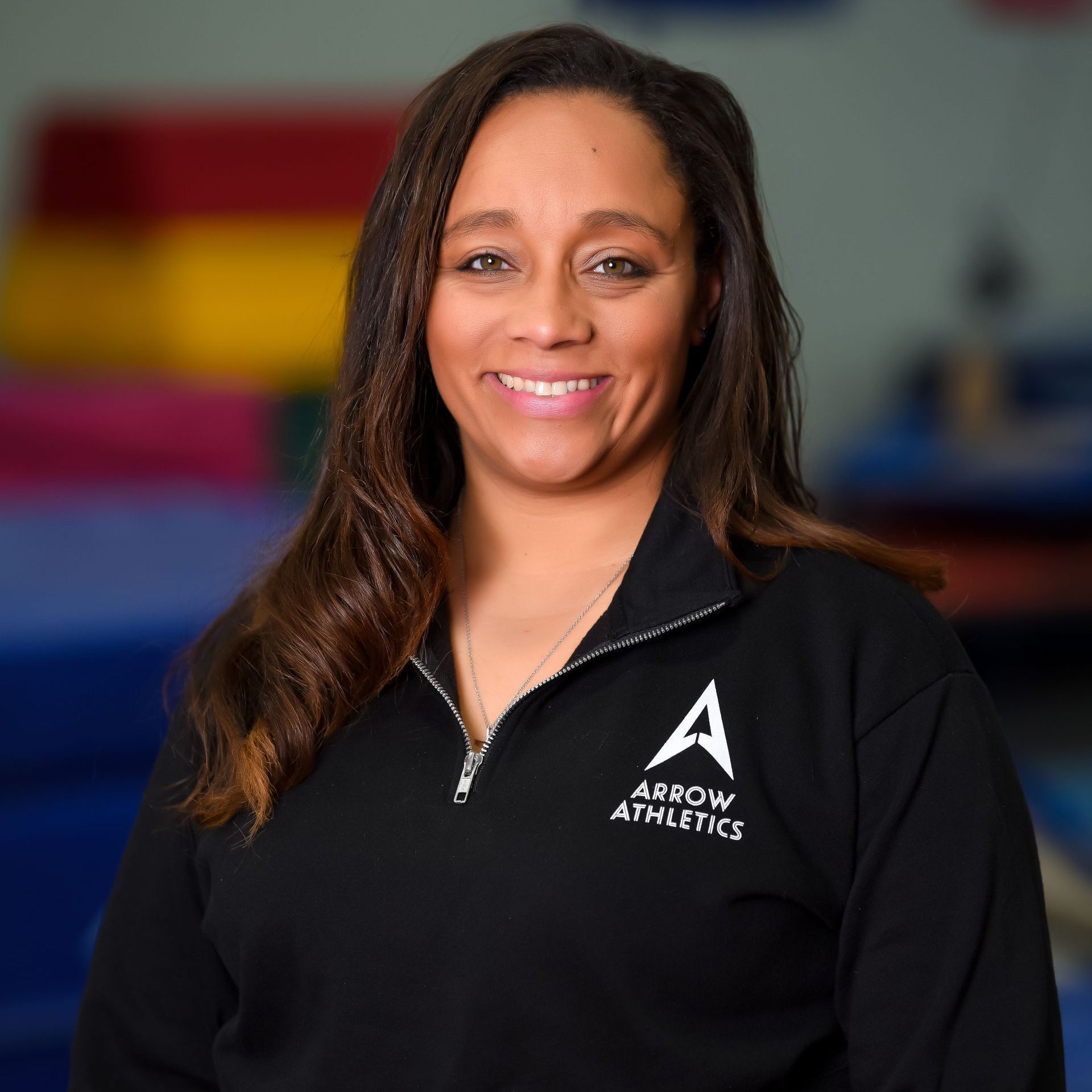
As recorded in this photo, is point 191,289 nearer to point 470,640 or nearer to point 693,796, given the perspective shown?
point 470,640

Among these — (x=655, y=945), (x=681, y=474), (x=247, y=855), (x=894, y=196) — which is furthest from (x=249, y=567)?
(x=894, y=196)

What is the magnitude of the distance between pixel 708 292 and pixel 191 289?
3.81 meters

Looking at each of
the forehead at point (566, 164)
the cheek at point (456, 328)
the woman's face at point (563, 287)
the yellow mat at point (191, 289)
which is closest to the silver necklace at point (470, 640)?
the woman's face at point (563, 287)

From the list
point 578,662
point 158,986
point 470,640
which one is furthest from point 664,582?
point 158,986

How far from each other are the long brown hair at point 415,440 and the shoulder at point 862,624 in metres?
0.02

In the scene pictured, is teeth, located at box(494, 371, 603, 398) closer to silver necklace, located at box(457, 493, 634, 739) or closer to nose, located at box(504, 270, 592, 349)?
nose, located at box(504, 270, 592, 349)

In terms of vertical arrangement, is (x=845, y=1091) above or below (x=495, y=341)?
below

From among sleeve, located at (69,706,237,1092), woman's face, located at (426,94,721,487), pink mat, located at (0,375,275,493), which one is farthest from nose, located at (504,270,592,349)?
pink mat, located at (0,375,275,493)

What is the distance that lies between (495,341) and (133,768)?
1.41 meters

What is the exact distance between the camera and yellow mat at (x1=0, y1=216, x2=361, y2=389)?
15.3 ft

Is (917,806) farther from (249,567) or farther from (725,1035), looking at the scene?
(249,567)

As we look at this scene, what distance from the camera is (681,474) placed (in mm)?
1282

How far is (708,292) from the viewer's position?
1.28 metres

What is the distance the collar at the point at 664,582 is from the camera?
3.80ft
